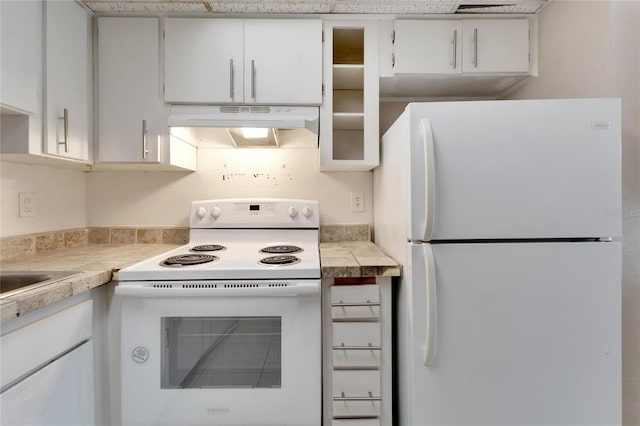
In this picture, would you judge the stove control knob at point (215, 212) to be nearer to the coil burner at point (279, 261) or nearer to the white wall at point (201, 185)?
the white wall at point (201, 185)

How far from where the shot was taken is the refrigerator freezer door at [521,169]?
1.16m

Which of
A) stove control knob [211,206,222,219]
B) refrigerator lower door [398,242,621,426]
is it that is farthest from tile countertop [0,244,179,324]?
refrigerator lower door [398,242,621,426]

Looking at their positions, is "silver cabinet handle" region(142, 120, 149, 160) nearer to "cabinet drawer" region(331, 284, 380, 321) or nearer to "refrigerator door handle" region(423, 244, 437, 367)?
"cabinet drawer" region(331, 284, 380, 321)

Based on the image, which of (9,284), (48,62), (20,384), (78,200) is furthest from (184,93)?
(20,384)

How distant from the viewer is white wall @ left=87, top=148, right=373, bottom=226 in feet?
6.70

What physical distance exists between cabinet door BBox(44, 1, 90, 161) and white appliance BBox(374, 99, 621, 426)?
1.49 m

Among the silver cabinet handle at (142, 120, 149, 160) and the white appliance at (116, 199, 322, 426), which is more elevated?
the silver cabinet handle at (142, 120, 149, 160)

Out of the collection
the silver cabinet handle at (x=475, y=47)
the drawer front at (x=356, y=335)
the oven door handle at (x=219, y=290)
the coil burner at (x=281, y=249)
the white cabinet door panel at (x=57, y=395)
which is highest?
the silver cabinet handle at (x=475, y=47)

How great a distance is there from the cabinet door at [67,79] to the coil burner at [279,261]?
102cm

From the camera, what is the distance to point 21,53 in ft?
4.10

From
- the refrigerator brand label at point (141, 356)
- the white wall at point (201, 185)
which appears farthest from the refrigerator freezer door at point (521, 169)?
the refrigerator brand label at point (141, 356)

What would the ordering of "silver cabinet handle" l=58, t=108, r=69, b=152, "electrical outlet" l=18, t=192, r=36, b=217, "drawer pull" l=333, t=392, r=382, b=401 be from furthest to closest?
"electrical outlet" l=18, t=192, r=36, b=217 < "silver cabinet handle" l=58, t=108, r=69, b=152 < "drawer pull" l=333, t=392, r=382, b=401

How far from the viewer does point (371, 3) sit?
1.64m

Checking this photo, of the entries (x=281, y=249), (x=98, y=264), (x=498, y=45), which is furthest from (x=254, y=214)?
(x=498, y=45)
